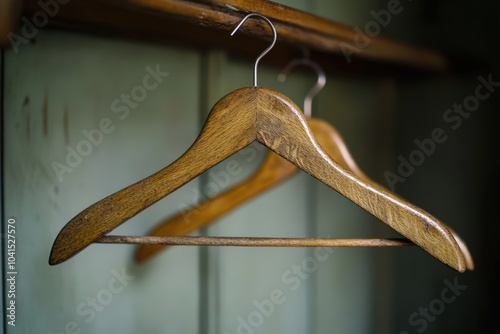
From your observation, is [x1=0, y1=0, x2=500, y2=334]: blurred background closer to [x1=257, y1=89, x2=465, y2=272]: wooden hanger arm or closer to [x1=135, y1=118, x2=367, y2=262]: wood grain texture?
[x1=135, y1=118, x2=367, y2=262]: wood grain texture

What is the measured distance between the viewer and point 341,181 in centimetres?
41

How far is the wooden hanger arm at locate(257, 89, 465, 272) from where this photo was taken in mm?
406

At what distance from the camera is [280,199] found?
2.89ft

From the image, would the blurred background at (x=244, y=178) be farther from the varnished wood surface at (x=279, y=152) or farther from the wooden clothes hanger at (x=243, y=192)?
the varnished wood surface at (x=279, y=152)

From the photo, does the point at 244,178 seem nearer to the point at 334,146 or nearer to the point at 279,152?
the point at 334,146

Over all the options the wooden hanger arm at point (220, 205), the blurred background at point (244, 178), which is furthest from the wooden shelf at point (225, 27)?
the wooden hanger arm at point (220, 205)

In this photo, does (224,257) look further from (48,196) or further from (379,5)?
(379,5)

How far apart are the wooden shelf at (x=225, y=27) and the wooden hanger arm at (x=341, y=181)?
0.12m

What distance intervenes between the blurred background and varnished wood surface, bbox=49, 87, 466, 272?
0.28 meters

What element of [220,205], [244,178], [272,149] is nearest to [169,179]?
[272,149]

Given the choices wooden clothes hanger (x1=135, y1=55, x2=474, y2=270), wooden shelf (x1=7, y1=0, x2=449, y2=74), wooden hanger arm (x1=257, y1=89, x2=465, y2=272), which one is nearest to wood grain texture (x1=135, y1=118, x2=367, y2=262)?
wooden clothes hanger (x1=135, y1=55, x2=474, y2=270)

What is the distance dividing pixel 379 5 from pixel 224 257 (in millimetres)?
595

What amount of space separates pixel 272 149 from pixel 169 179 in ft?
0.31

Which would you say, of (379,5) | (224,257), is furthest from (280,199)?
(379,5)
